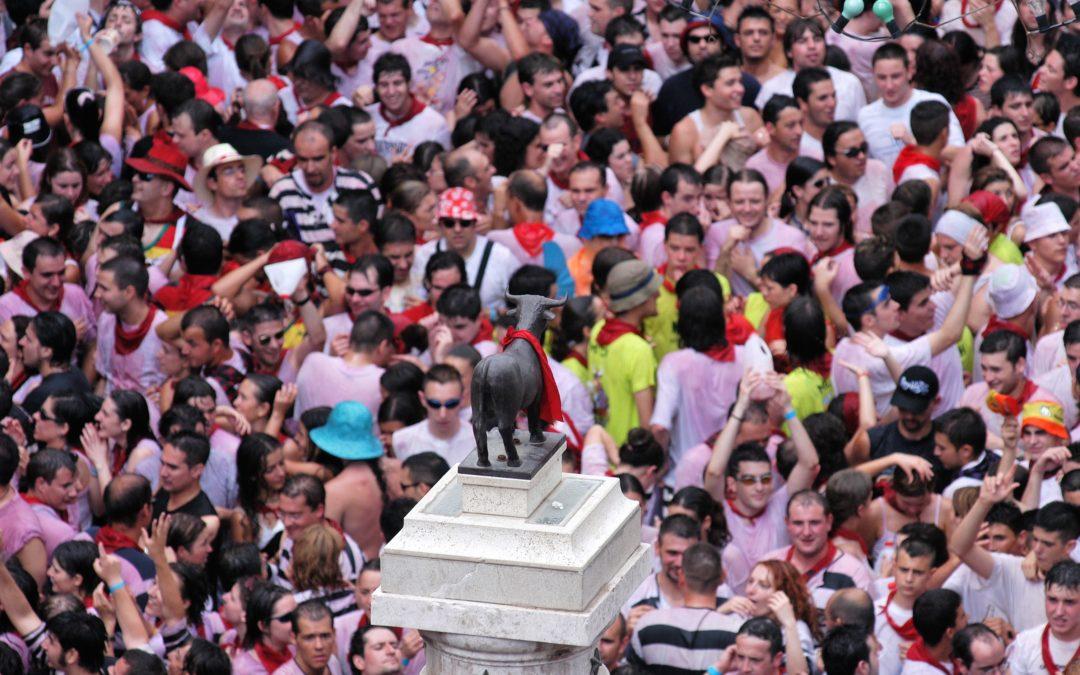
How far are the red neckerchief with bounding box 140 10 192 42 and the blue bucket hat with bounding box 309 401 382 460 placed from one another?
5.51 metres

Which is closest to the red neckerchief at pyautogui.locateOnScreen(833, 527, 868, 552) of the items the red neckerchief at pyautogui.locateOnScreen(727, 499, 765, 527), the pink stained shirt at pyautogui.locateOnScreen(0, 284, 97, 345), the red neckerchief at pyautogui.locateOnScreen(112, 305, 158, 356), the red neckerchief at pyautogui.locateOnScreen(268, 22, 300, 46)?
the red neckerchief at pyautogui.locateOnScreen(727, 499, 765, 527)

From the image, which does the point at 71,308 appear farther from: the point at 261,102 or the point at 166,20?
the point at 166,20

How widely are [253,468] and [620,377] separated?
2061 mm

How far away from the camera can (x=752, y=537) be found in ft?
31.1

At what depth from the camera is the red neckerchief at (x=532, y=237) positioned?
1176 cm

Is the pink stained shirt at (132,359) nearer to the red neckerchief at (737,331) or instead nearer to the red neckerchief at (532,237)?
the red neckerchief at (532,237)

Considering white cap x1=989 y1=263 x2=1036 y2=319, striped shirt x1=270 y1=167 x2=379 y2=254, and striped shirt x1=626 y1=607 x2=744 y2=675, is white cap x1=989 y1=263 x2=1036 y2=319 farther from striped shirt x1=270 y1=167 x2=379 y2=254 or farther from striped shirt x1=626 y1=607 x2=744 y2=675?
striped shirt x1=270 y1=167 x2=379 y2=254

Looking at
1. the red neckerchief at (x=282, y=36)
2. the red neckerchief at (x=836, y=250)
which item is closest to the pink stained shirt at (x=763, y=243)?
the red neckerchief at (x=836, y=250)

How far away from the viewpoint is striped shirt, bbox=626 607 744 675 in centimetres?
831

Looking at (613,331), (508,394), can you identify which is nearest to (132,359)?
(613,331)

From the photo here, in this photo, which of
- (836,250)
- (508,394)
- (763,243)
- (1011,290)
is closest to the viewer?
(508,394)

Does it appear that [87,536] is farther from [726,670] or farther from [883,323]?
[883,323]

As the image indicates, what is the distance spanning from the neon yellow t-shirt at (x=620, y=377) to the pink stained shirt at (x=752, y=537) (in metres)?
1.01

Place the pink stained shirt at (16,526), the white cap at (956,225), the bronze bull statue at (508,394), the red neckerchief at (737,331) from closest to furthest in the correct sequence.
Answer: the bronze bull statue at (508,394) < the pink stained shirt at (16,526) < the red neckerchief at (737,331) < the white cap at (956,225)
